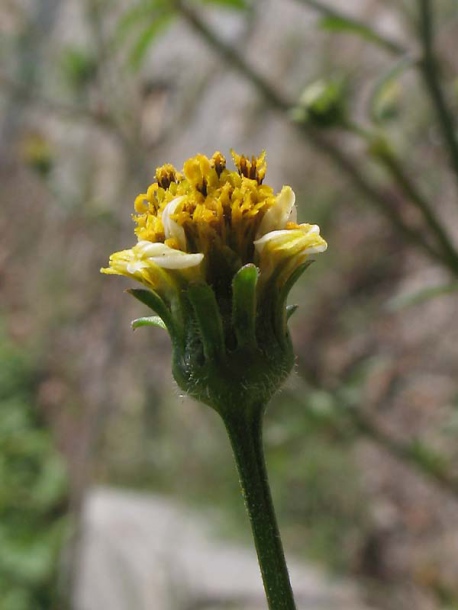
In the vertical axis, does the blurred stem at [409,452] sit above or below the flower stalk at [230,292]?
above

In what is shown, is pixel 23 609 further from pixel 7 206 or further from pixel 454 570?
pixel 7 206

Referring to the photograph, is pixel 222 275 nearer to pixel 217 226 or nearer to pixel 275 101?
pixel 217 226

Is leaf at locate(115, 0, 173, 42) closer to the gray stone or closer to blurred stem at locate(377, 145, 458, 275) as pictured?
blurred stem at locate(377, 145, 458, 275)

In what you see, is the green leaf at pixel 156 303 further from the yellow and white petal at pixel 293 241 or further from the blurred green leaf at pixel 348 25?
the blurred green leaf at pixel 348 25

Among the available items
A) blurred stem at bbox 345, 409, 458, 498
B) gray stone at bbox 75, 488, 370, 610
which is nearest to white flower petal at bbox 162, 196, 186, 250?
blurred stem at bbox 345, 409, 458, 498

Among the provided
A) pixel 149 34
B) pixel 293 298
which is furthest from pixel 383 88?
pixel 293 298

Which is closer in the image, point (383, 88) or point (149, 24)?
point (383, 88)

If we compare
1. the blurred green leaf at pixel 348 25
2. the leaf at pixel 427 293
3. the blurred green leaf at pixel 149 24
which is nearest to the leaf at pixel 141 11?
the blurred green leaf at pixel 149 24
